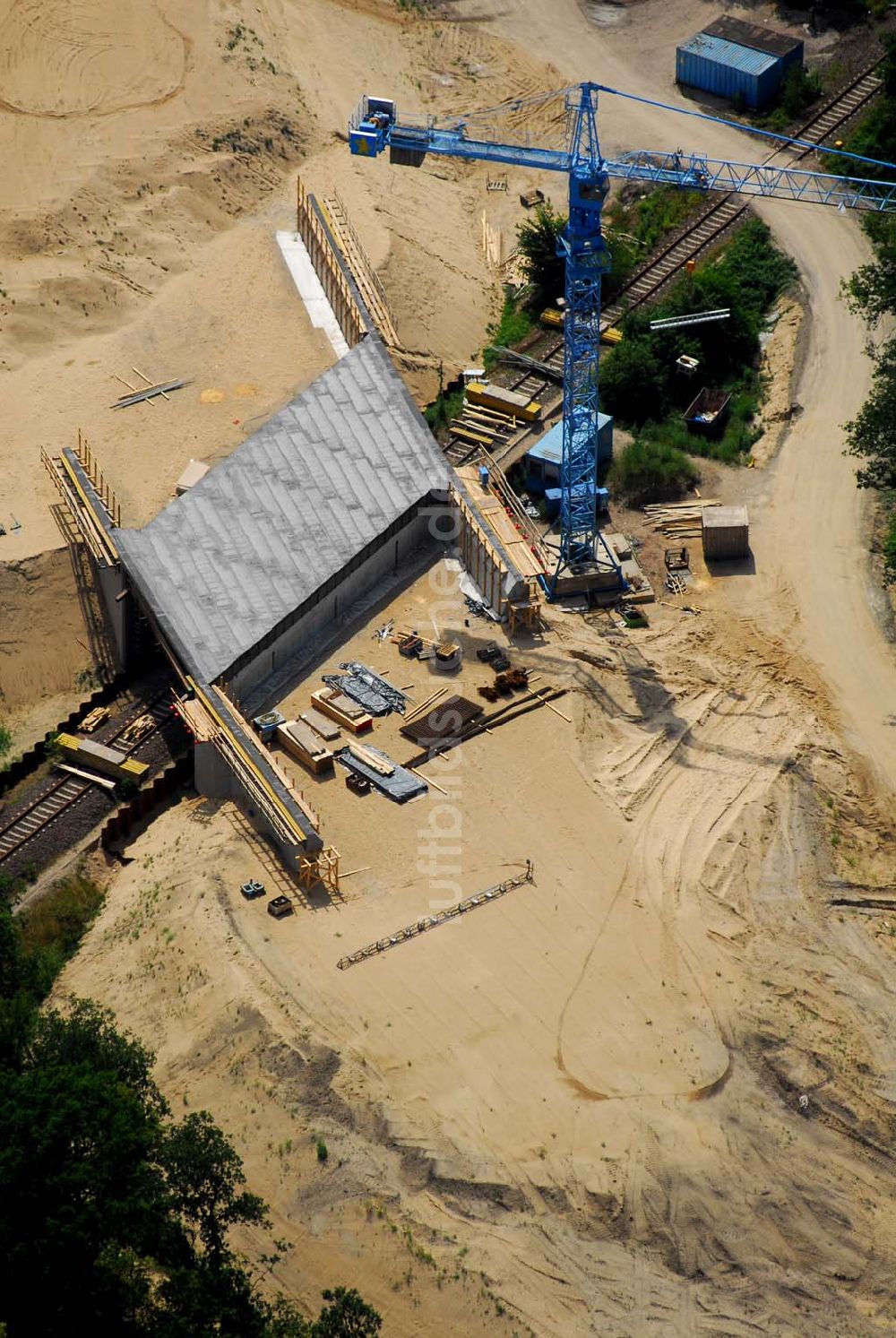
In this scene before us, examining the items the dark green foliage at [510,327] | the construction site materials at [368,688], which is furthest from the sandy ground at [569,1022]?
the dark green foliage at [510,327]

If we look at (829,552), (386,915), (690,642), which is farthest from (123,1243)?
(829,552)

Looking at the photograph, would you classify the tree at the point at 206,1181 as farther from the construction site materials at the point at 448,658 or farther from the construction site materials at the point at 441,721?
the construction site materials at the point at 448,658

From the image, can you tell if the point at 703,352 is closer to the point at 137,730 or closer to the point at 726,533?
the point at 726,533

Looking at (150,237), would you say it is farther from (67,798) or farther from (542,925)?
(542,925)

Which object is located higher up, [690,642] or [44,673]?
[690,642]

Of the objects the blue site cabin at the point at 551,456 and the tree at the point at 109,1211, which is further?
the blue site cabin at the point at 551,456
